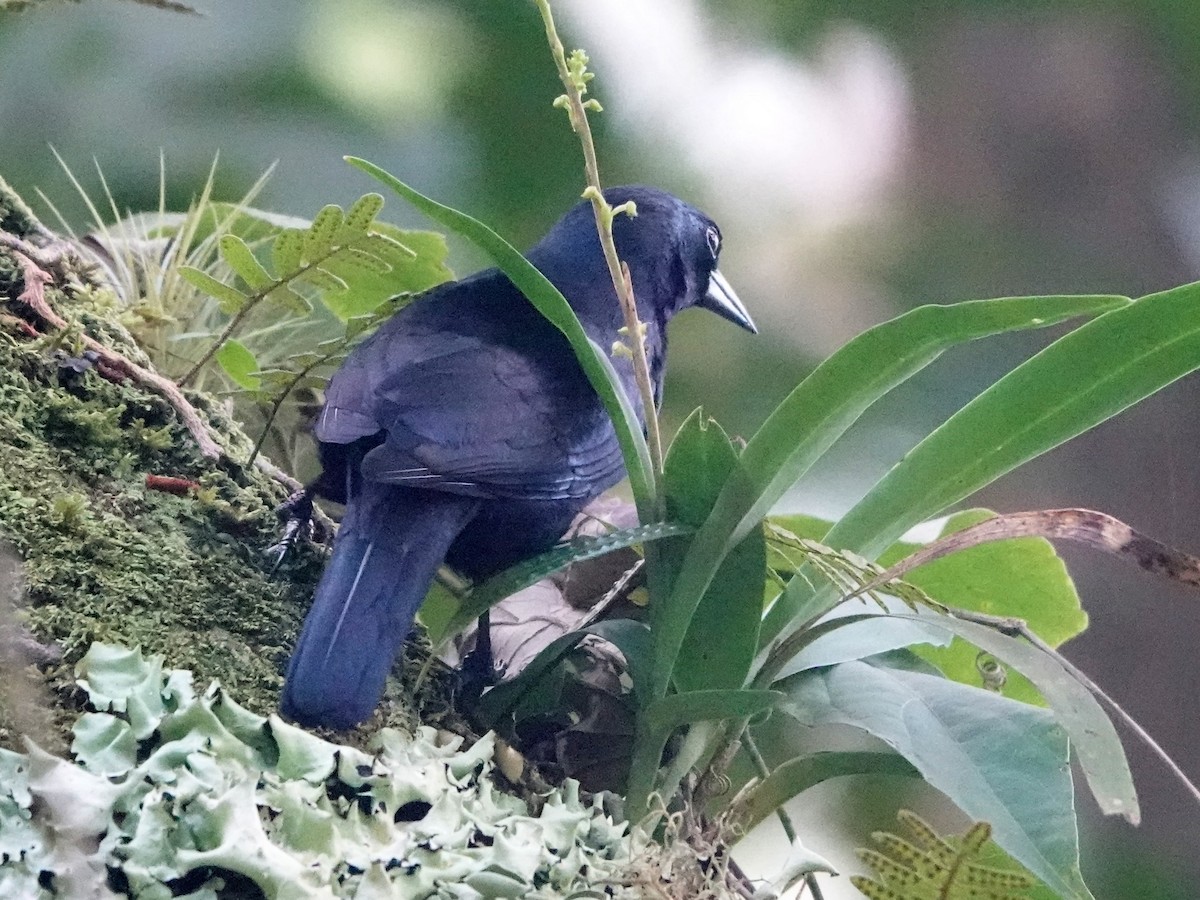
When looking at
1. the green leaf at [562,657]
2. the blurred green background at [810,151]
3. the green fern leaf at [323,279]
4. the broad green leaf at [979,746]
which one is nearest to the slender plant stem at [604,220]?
the green leaf at [562,657]

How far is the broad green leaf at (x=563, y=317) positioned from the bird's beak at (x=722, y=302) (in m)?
0.69

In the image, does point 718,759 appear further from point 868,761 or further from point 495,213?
point 495,213

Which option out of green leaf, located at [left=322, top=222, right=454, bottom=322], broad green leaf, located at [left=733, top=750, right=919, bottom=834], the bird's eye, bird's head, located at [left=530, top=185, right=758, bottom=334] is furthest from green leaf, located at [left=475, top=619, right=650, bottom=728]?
the bird's eye

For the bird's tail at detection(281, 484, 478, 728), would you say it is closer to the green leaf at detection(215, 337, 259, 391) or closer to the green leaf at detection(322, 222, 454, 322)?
the green leaf at detection(322, 222, 454, 322)

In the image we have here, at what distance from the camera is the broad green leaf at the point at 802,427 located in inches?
30.6

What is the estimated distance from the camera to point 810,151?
205 cm

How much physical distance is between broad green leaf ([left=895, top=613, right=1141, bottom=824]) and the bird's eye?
33.0 inches

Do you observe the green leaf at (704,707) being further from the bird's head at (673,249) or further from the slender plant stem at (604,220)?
the bird's head at (673,249)

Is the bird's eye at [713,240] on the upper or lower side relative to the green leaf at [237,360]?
upper

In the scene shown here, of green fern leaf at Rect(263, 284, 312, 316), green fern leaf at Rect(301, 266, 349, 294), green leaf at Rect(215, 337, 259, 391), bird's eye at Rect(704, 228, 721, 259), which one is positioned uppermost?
bird's eye at Rect(704, 228, 721, 259)

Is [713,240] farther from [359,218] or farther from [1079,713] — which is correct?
[1079,713]

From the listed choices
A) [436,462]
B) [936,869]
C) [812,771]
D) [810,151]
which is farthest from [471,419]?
[810,151]

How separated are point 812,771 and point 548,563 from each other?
0.28 m

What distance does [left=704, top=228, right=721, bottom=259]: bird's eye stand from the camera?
1514mm
